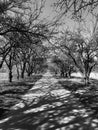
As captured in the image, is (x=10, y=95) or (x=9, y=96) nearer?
(x=9, y=96)

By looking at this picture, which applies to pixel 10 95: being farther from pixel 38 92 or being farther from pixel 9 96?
pixel 38 92

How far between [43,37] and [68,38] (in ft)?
39.1

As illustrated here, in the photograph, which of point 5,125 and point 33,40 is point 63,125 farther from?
point 33,40

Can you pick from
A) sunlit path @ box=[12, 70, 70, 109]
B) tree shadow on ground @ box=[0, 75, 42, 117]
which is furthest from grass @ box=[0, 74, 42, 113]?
sunlit path @ box=[12, 70, 70, 109]

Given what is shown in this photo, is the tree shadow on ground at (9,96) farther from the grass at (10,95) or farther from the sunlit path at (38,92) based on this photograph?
the sunlit path at (38,92)

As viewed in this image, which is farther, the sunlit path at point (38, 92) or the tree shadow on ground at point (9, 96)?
the sunlit path at point (38, 92)

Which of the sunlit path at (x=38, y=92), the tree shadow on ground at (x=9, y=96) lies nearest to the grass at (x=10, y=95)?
the tree shadow on ground at (x=9, y=96)

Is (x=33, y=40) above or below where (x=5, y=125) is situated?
above

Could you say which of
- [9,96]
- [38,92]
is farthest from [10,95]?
[38,92]

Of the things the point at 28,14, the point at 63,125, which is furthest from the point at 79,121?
the point at 28,14

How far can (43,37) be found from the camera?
32.8 feet

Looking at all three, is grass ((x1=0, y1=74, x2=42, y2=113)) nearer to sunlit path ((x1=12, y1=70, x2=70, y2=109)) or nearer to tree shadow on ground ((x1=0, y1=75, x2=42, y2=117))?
tree shadow on ground ((x1=0, y1=75, x2=42, y2=117))

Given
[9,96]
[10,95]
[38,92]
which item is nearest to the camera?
[9,96]

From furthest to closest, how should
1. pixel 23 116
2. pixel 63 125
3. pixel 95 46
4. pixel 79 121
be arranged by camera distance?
1. pixel 95 46
2. pixel 23 116
3. pixel 79 121
4. pixel 63 125
